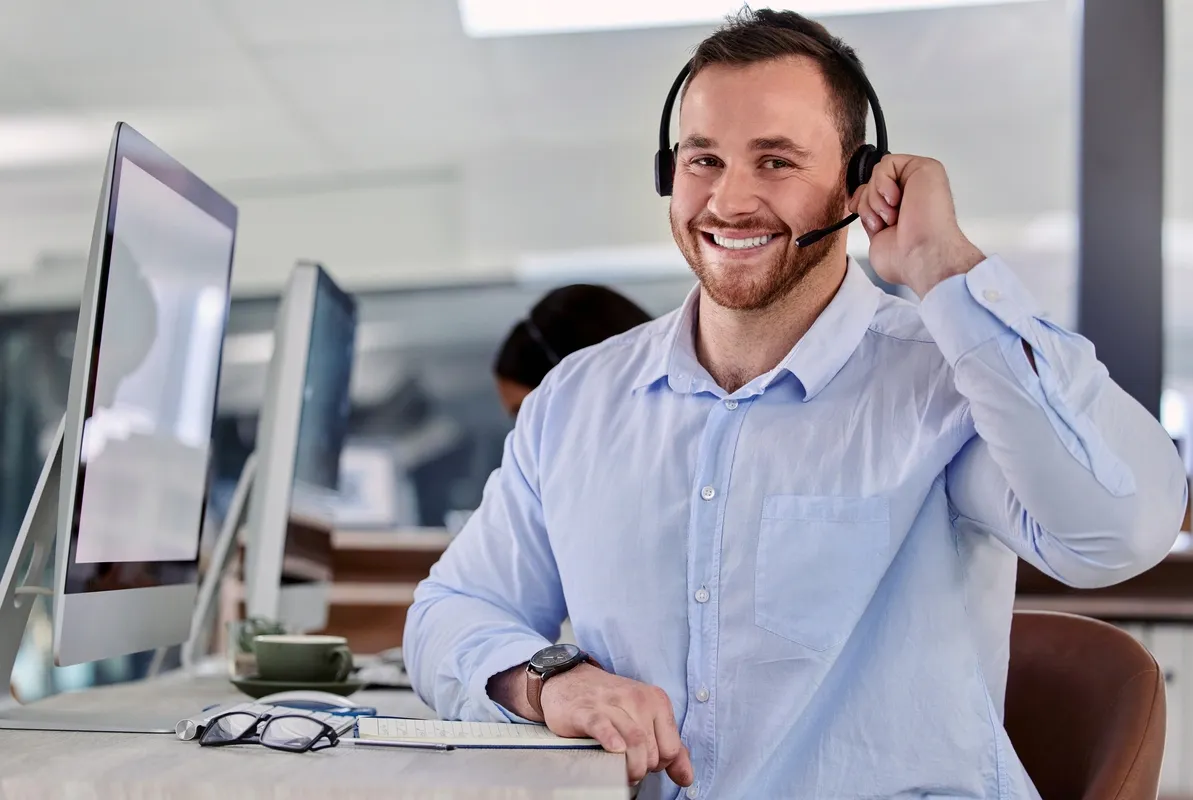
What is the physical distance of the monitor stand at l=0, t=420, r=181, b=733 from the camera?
1.14 m

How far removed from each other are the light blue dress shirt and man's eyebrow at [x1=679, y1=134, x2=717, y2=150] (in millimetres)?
223

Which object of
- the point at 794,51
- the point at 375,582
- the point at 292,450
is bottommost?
the point at 375,582

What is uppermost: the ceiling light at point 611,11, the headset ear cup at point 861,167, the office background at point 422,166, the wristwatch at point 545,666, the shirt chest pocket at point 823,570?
the ceiling light at point 611,11

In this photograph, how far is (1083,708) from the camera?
1208 mm

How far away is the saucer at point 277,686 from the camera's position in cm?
140

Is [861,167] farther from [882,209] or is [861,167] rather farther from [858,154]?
[882,209]

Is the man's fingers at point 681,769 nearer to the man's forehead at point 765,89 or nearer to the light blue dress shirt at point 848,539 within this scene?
the light blue dress shirt at point 848,539

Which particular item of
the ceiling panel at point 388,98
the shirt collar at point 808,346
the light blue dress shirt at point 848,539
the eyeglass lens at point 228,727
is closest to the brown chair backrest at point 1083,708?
the light blue dress shirt at point 848,539

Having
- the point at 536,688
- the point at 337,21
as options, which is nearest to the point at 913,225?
the point at 536,688

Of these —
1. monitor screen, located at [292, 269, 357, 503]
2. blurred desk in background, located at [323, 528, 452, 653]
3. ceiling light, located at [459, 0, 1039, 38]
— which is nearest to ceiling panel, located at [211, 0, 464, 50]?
ceiling light, located at [459, 0, 1039, 38]

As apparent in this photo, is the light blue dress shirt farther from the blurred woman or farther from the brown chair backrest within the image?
the blurred woman

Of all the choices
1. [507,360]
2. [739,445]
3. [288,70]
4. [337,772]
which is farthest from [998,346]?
[288,70]

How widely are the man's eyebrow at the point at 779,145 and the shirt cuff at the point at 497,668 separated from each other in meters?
0.57

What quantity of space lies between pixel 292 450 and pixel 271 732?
2.93 feet
